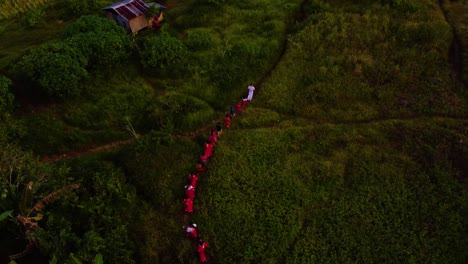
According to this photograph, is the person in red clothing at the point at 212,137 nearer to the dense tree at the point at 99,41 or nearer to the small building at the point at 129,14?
the dense tree at the point at 99,41

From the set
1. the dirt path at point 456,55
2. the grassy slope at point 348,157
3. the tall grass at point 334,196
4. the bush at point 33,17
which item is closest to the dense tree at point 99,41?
the bush at point 33,17

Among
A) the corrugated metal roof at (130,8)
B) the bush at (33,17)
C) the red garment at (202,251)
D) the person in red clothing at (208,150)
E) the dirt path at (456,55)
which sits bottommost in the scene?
the red garment at (202,251)

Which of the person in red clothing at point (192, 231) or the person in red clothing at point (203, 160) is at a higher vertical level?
the person in red clothing at point (203, 160)

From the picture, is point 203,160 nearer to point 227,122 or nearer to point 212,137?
point 212,137

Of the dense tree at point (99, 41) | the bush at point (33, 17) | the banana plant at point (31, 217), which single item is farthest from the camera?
the bush at point (33, 17)

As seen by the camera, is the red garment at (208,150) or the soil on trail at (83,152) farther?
the soil on trail at (83,152)

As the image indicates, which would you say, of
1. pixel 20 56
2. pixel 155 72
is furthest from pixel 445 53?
pixel 20 56

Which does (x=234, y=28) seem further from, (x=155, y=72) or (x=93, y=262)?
(x=93, y=262)

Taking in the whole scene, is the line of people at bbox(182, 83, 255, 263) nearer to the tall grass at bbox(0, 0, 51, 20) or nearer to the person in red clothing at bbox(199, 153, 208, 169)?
the person in red clothing at bbox(199, 153, 208, 169)

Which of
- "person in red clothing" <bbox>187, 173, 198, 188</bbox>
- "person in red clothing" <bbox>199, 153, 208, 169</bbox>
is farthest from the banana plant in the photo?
"person in red clothing" <bbox>199, 153, 208, 169</bbox>
